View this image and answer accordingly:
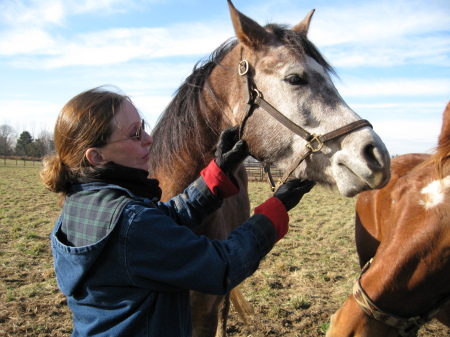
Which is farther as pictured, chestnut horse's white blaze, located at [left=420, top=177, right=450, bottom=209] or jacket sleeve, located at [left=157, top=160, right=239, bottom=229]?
chestnut horse's white blaze, located at [left=420, top=177, right=450, bottom=209]

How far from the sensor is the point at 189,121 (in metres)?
2.36

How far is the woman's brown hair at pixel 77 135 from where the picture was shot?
142 cm

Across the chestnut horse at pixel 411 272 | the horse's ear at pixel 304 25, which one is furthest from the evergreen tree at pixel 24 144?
the chestnut horse at pixel 411 272

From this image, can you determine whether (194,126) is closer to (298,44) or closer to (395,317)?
(298,44)

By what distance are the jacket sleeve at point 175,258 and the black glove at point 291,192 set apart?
381 mm

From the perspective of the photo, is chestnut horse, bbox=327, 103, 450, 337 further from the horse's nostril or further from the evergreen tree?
the evergreen tree

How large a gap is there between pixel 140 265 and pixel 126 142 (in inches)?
21.9

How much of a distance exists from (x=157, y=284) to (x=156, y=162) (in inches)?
53.1

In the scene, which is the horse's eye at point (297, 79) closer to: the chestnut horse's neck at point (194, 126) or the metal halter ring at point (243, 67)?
the metal halter ring at point (243, 67)

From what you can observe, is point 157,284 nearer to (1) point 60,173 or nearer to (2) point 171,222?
(2) point 171,222

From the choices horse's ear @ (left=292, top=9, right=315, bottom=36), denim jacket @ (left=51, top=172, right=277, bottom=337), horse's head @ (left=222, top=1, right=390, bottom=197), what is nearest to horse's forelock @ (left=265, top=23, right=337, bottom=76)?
horse's head @ (left=222, top=1, right=390, bottom=197)

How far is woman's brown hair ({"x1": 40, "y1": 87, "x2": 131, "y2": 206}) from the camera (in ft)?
4.66

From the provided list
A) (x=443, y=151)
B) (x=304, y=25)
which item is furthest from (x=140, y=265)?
(x=304, y=25)

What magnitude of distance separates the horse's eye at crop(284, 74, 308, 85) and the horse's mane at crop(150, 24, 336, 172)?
29cm
